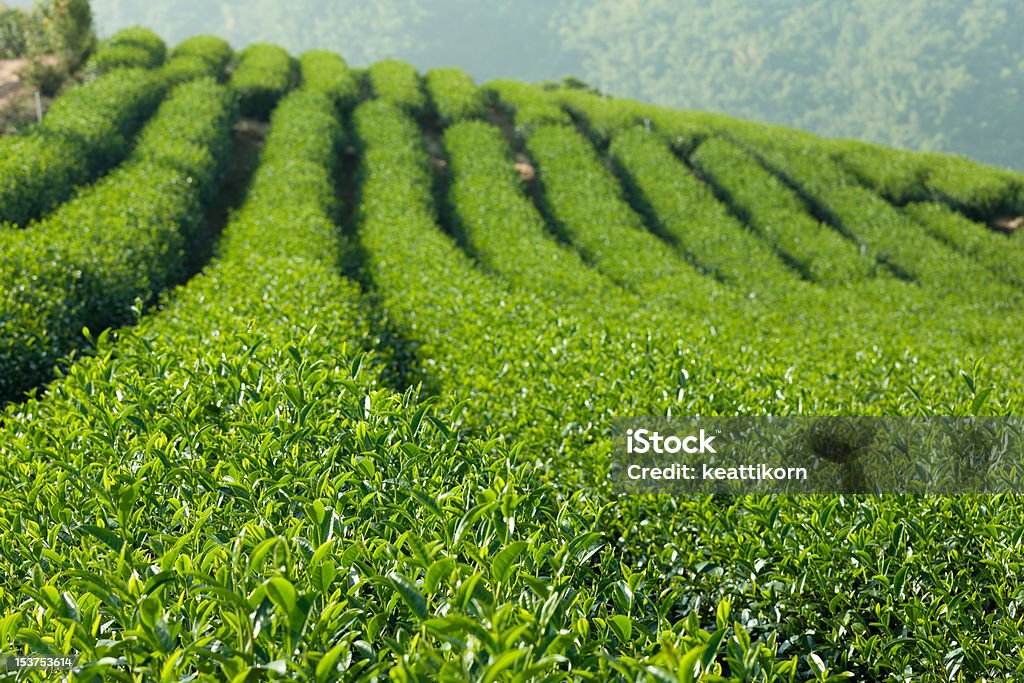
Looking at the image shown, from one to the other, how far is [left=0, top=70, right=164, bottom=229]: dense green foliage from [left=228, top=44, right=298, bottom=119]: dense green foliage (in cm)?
237

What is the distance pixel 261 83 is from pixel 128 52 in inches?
181

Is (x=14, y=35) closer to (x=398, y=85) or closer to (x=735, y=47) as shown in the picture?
(x=398, y=85)

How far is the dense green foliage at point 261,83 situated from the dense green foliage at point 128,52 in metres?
2.66

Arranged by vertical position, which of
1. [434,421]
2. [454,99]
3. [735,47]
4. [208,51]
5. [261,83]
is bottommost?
[434,421]

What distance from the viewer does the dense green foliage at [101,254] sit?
745 centimetres

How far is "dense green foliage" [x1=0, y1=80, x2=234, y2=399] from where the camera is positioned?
24.4 feet

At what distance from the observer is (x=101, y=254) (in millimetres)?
9547

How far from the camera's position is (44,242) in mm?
9117

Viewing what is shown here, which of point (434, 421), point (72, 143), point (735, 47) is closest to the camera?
point (434, 421)

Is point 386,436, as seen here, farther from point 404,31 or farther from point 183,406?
point 404,31

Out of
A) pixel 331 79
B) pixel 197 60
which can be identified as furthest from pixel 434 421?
pixel 197 60

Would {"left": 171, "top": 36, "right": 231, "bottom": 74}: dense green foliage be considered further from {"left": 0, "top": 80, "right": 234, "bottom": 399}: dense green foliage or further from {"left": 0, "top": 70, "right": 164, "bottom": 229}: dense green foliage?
{"left": 0, "top": 80, "right": 234, "bottom": 399}: dense green foliage

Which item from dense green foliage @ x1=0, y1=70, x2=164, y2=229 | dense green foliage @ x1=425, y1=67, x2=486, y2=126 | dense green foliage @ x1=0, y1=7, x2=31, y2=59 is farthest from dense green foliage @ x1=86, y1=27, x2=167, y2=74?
dense green foliage @ x1=425, y1=67, x2=486, y2=126

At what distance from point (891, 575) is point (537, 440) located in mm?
2076
